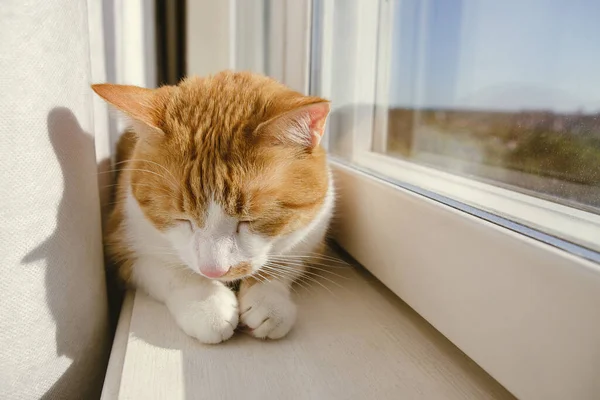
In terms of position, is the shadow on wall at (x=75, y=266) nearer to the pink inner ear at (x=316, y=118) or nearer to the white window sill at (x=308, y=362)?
the white window sill at (x=308, y=362)

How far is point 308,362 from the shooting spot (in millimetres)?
646

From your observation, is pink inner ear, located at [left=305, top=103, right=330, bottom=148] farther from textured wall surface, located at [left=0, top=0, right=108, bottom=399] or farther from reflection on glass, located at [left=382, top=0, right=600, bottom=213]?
textured wall surface, located at [left=0, top=0, right=108, bottom=399]

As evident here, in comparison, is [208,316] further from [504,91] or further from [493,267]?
[504,91]

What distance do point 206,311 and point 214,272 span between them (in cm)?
7

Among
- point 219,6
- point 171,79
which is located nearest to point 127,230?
point 219,6

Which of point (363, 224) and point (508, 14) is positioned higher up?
point (508, 14)

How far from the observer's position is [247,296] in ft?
2.51

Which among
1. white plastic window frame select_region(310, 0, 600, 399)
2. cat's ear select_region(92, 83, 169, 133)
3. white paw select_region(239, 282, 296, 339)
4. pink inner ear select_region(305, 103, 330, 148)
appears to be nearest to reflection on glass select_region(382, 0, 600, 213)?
white plastic window frame select_region(310, 0, 600, 399)

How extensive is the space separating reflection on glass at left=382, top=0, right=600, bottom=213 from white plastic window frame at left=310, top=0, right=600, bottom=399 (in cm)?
4

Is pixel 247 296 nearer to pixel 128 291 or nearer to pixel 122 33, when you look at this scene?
pixel 128 291

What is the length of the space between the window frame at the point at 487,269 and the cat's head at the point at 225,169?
0.17 m

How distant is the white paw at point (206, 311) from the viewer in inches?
26.9

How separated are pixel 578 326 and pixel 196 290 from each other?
0.56 m

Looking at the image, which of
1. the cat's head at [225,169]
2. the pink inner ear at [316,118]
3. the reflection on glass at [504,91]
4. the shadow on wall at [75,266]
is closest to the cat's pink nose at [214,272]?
the cat's head at [225,169]
